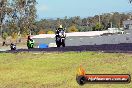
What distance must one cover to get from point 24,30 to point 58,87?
86.4 metres

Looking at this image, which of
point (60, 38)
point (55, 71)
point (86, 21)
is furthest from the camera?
point (86, 21)

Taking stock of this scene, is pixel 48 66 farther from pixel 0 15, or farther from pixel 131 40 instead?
pixel 0 15

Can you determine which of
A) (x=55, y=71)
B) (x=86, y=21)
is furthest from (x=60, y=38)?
(x=86, y=21)

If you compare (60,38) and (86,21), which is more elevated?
(60,38)

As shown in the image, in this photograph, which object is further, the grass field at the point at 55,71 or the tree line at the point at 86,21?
the tree line at the point at 86,21

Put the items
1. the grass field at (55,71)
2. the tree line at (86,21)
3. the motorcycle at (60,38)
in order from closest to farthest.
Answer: the grass field at (55,71), the motorcycle at (60,38), the tree line at (86,21)

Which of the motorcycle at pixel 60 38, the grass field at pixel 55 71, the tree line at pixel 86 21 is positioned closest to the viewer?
the grass field at pixel 55 71

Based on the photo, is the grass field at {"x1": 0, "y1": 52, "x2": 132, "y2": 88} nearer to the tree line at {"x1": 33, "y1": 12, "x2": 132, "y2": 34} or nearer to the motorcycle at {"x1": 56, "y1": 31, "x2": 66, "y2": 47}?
the motorcycle at {"x1": 56, "y1": 31, "x2": 66, "y2": 47}

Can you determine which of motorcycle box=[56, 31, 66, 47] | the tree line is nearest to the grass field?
motorcycle box=[56, 31, 66, 47]

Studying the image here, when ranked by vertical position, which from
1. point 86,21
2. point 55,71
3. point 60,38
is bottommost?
point 86,21

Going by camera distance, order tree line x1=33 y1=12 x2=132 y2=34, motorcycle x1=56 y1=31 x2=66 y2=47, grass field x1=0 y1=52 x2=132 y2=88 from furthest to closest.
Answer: tree line x1=33 y1=12 x2=132 y2=34 → motorcycle x1=56 y1=31 x2=66 y2=47 → grass field x1=0 y1=52 x2=132 y2=88

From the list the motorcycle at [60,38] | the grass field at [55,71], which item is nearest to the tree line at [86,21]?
the motorcycle at [60,38]

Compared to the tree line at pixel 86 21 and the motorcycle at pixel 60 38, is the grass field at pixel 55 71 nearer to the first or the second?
the motorcycle at pixel 60 38

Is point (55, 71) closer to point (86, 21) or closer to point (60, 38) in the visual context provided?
point (60, 38)
